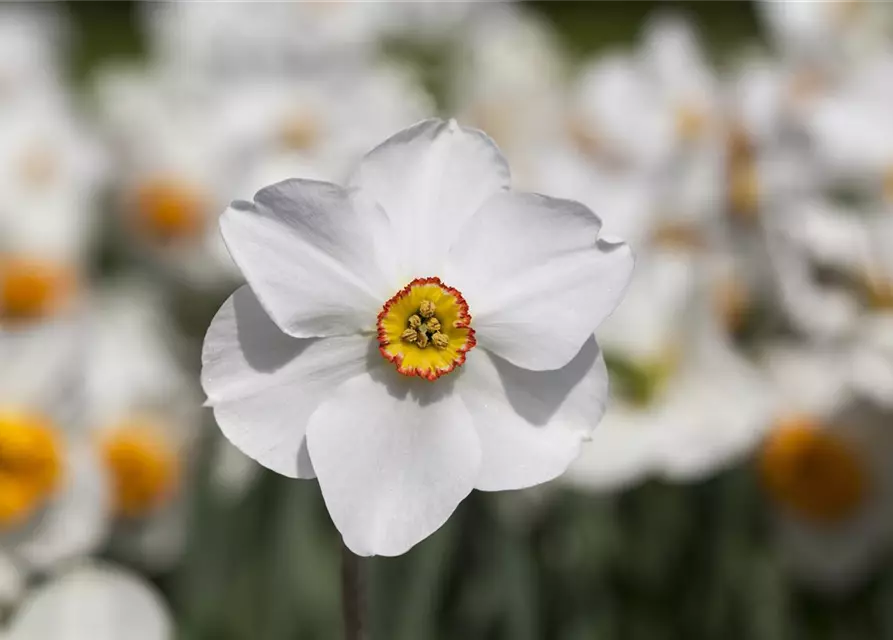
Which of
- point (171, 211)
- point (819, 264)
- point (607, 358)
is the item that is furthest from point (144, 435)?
point (819, 264)

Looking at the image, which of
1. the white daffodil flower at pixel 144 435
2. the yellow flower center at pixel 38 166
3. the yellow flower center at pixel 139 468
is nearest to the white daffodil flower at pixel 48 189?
the yellow flower center at pixel 38 166

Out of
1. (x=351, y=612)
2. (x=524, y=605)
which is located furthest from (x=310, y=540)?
(x=351, y=612)

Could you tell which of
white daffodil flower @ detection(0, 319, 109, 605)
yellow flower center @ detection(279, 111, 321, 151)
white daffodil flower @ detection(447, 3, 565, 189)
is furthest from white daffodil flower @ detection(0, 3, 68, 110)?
white daffodil flower @ detection(0, 319, 109, 605)

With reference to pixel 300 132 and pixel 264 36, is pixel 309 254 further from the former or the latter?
pixel 264 36

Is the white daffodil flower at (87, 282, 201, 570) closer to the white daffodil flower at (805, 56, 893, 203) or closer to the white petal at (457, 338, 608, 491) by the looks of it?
the white petal at (457, 338, 608, 491)

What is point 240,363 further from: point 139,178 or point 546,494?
point 139,178

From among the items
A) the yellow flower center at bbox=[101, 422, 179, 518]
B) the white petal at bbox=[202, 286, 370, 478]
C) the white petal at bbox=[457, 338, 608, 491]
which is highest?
the white petal at bbox=[202, 286, 370, 478]
